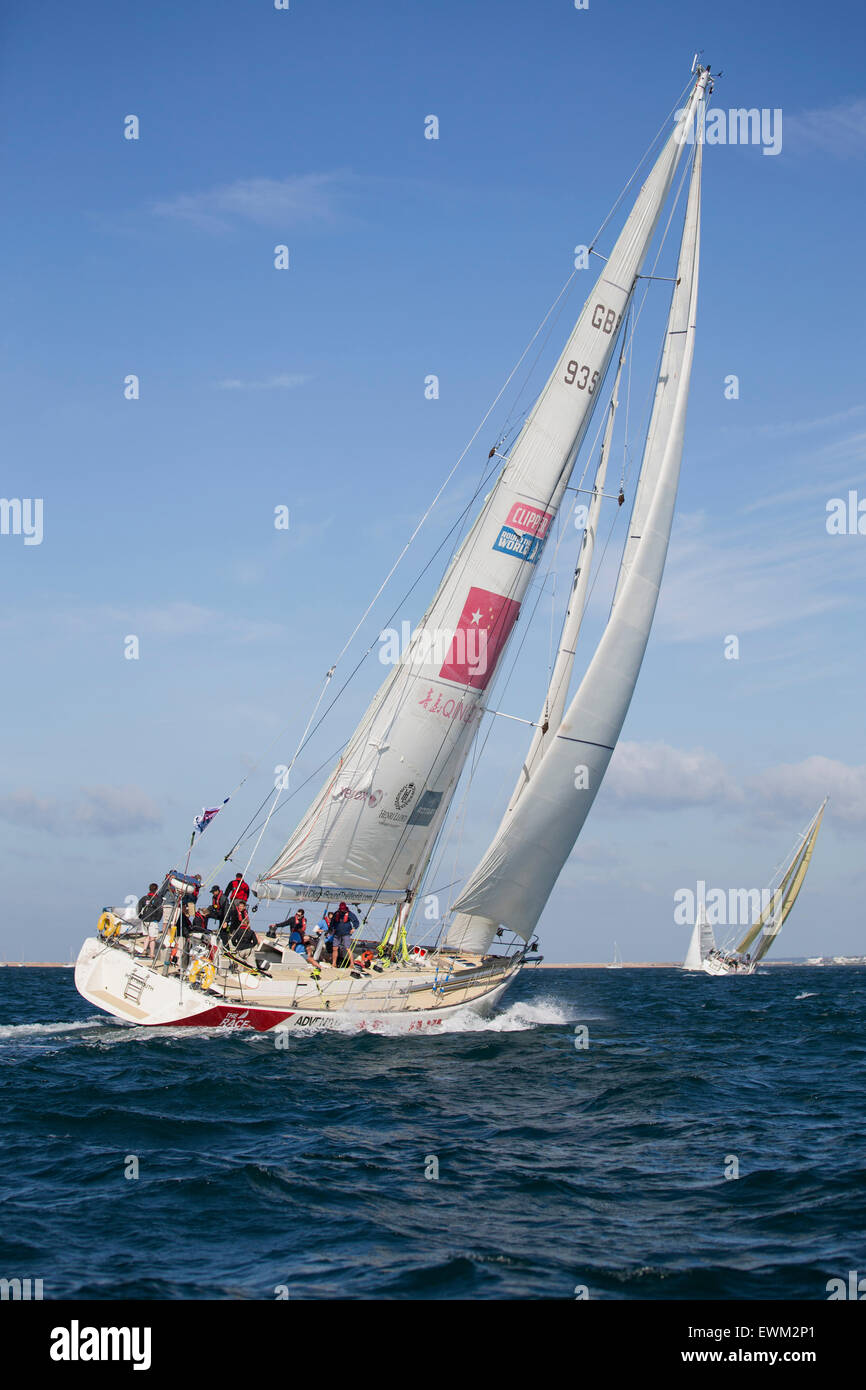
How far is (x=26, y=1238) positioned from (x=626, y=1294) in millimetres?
4959

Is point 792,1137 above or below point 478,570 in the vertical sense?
below

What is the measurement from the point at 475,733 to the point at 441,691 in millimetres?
1404

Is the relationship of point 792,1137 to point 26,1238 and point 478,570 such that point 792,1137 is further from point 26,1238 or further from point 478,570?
point 478,570

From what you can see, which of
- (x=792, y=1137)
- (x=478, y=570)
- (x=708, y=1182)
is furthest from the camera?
(x=478, y=570)

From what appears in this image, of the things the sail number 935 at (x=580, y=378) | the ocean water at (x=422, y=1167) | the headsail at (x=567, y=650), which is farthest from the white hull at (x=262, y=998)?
the sail number 935 at (x=580, y=378)

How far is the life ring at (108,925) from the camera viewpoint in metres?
21.6

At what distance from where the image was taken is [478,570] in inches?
910

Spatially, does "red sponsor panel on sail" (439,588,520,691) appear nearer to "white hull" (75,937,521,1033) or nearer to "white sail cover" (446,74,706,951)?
"white sail cover" (446,74,706,951)

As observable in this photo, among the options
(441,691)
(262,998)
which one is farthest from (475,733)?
(262,998)

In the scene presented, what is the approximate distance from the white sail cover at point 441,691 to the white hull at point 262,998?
8.28 ft

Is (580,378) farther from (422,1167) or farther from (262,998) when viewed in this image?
(422,1167)

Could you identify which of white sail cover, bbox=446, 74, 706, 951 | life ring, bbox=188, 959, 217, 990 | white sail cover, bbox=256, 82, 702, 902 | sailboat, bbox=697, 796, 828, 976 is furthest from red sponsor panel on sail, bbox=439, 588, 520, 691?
sailboat, bbox=697, 796, 828, 976
